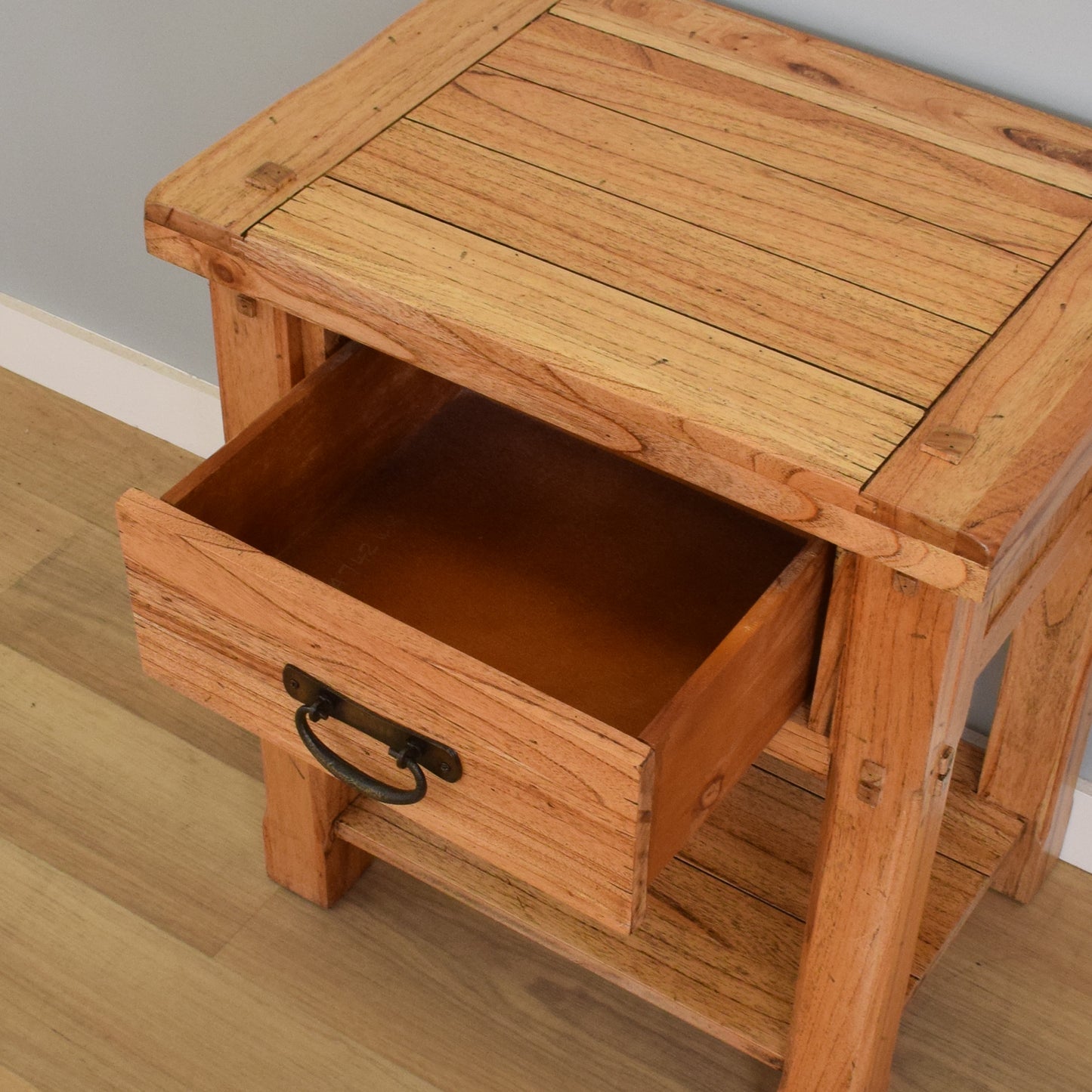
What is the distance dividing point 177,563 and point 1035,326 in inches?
20.3

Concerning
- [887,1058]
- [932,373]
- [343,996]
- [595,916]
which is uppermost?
[932,373]

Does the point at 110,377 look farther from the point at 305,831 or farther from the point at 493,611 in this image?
the point at 493,611

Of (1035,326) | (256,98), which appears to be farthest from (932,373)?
(256,98)

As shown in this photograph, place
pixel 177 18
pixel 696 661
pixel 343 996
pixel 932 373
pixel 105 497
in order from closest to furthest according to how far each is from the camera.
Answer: pixel 932 373
pixel 696 661
pixel 343 996
pixel 177 18
pixel 105 497

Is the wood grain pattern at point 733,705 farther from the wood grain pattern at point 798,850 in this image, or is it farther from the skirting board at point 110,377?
the skirting board at point 110,377

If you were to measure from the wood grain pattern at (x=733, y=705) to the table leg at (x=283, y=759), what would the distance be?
→ 0.35 meters

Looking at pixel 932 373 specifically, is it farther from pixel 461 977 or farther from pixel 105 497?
pixel 105 497

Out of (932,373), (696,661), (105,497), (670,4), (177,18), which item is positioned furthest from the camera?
(105,497)

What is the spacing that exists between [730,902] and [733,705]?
40 centimetres

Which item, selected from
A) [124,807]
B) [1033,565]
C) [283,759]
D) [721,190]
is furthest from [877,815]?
[124,807]

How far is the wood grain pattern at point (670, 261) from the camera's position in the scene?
921 mm

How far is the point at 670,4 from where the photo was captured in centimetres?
121

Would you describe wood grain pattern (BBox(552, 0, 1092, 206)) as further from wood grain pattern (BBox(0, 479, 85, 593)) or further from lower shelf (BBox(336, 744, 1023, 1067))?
wood grain pattern (BBox(0, 479, 85, 593))

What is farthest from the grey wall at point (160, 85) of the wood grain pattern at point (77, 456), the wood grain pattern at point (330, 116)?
the wood grain pattern at point (330, 116)
